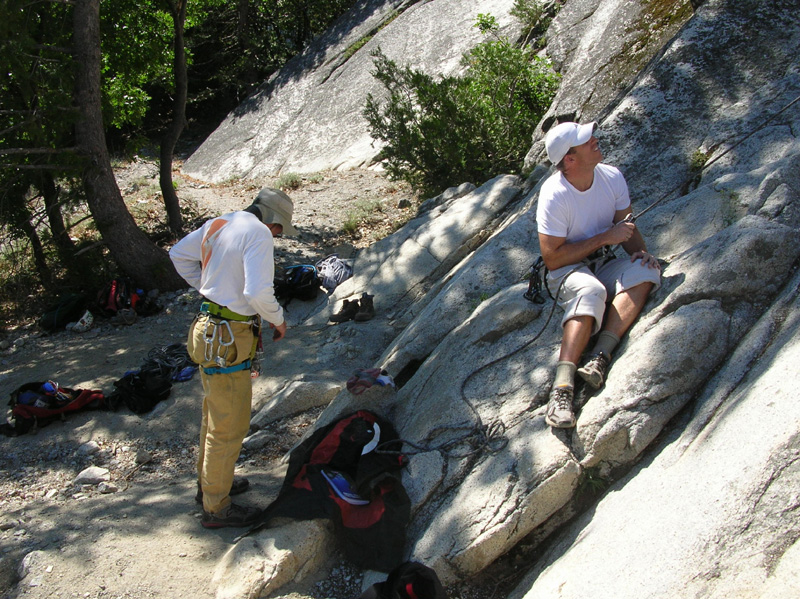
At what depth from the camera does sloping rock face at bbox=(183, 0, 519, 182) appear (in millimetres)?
12570

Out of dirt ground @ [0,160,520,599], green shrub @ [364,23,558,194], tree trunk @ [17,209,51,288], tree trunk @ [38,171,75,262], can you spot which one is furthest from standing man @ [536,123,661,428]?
tree trunk @ [17,209,51,288]

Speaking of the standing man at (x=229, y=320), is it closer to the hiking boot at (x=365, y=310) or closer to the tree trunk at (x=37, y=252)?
the hiking boot at (x=365, y=310)

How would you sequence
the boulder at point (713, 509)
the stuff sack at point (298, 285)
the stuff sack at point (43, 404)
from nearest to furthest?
the boulder at point (713, 509) < the stuff sack at point (43, 404) < the stuff sack at point (298, 285)

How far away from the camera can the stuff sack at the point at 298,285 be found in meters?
8.17

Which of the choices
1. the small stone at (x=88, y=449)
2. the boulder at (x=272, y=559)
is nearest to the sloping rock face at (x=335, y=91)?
the small stone at (x=88, y=449)

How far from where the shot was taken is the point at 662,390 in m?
3.48

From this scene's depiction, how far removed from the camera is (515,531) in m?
3.44

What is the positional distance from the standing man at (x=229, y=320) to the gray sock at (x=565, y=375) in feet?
5.30

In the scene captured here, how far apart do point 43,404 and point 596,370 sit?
4751mm

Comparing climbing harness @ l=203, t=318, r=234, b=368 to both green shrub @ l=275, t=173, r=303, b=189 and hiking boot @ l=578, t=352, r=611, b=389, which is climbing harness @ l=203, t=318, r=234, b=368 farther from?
green shrub @ l=275, t=173, r=303, b=189

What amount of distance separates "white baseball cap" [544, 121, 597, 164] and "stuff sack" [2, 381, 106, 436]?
14.9ft

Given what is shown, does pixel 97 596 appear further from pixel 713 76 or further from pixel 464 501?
pixel 713 76

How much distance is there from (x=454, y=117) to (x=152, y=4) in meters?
4.89

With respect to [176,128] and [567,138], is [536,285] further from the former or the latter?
[176,128]
